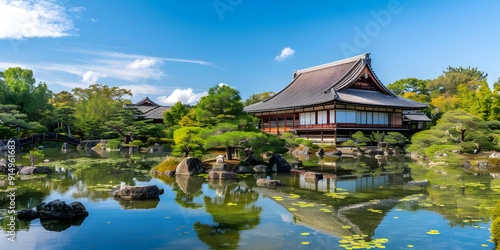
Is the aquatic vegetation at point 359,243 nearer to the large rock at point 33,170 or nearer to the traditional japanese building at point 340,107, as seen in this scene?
the large rock at point 33,170

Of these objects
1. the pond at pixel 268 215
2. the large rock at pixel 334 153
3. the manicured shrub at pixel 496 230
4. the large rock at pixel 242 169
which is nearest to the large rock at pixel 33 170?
the pond at pixel 268 215

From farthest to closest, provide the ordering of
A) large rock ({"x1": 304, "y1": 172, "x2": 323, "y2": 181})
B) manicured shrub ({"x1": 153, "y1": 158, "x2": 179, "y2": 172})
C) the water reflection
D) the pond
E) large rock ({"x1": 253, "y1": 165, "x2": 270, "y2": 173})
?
large rock ({"x1": 253, "y1": 165, "x2": 270, "y2": 173}), manicured shrub ({"x1": 153, "y1": 158, "x2": 179, "y2": 172}), large rock ({"x1": 304, "y1": 172, "x2": 323, "y2": 181}), the water reflection, the pond

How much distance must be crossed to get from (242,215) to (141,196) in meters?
3.62

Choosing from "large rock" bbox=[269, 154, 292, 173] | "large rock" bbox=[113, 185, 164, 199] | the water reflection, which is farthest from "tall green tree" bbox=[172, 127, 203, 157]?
the water reflection

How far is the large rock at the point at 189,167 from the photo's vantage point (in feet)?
48.8

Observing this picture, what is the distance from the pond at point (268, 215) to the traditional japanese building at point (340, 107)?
680 inches

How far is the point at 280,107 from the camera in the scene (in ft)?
117

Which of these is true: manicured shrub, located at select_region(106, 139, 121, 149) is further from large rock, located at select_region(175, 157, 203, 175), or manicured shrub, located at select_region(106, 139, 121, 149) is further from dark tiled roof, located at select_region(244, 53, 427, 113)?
large rock, located at select_region(175, 157, 203, 175)

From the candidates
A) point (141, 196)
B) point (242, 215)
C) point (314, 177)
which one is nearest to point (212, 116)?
point (314, 177)

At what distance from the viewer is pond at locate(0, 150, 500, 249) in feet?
21.0

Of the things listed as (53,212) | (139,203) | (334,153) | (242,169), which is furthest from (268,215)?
(334,153)

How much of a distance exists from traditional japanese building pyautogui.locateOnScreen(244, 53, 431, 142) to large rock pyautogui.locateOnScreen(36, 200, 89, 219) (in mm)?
24466

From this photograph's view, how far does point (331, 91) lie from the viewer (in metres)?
31.2

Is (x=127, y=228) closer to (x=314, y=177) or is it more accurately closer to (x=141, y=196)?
(x=141, y=196)
